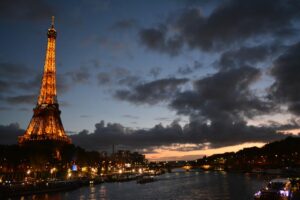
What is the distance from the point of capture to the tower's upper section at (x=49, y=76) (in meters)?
122

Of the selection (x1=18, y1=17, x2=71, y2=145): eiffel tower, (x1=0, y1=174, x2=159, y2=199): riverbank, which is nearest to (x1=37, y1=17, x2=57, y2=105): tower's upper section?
(x1=18, y1=17, x2=71, y2=145): eiffel tower

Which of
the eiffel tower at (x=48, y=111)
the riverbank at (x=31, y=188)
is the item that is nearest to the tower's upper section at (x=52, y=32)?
the eiffel tower at (x=48, y=111)

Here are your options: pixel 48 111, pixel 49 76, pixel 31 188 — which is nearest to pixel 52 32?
pixel 49 76

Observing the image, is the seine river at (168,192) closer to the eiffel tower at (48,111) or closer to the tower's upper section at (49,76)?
the eiffel tower at (48,111)

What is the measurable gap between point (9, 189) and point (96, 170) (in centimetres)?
9929

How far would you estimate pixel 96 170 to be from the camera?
547 feet

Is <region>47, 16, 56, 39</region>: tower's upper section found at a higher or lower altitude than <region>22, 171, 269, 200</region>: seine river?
higher

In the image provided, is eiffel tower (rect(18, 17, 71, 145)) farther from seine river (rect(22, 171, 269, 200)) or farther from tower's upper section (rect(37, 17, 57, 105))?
seine river (rect(22, 171, 269, 200))

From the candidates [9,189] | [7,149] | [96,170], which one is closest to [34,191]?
[9,189]

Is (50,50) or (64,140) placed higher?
(50,50)

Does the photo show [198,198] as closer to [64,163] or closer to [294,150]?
[64,163]

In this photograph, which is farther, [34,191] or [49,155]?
[49,155]

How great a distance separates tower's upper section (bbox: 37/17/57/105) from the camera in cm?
12178

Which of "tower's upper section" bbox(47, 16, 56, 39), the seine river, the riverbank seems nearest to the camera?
the riverbank
